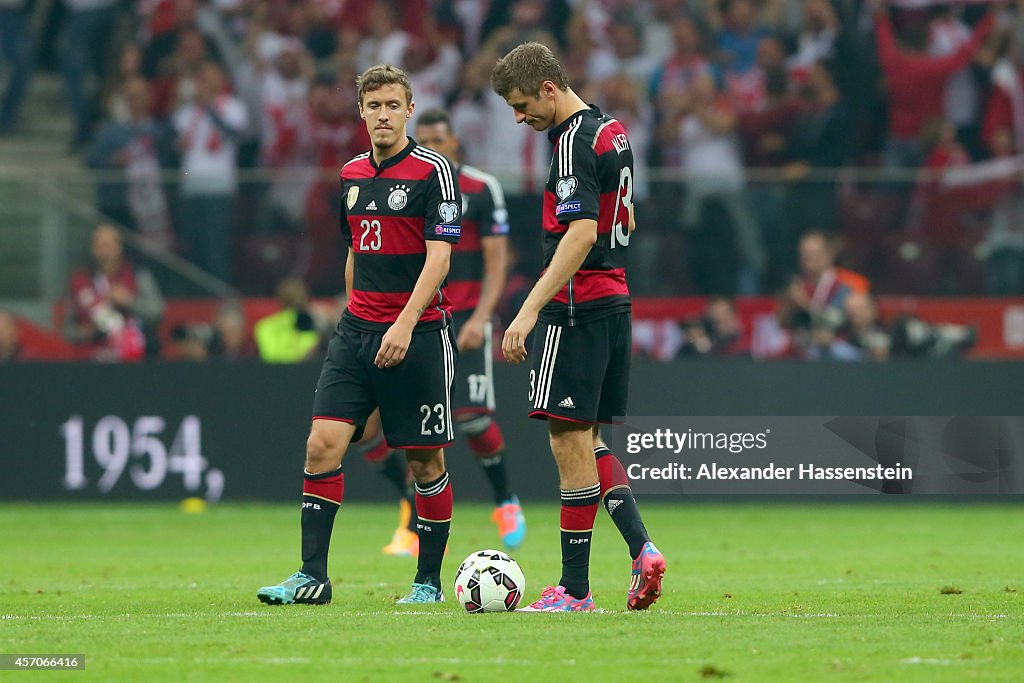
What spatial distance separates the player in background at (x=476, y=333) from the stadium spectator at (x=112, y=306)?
443 cm

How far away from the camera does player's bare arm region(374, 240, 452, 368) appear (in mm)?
7598

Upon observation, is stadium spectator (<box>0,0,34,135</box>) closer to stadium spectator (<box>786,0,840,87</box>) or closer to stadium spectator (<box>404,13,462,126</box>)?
stadium spectator (<box>404,13,462,126</box>)

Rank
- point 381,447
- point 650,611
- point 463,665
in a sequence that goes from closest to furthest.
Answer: point 463,665
point 650,611
point 381,447

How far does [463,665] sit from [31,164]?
1498cm

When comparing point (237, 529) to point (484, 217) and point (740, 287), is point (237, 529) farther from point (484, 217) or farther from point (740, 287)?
point (740, 287)

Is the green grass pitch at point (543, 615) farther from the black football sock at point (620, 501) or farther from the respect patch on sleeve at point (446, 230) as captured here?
the respect patch on sleeve at point (446, 230)

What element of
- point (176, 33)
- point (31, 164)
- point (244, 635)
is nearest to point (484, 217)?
point (244, 635)

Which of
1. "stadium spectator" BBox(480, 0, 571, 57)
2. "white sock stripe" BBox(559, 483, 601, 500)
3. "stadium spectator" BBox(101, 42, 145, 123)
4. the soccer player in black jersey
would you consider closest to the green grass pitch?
the soccer player in black jersey

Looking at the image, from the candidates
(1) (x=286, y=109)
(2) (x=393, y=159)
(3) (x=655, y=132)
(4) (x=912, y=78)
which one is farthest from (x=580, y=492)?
(4) (x=912, y=78)

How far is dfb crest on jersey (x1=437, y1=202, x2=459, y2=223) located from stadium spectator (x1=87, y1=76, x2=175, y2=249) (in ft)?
24.5

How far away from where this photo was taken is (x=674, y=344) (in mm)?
14781

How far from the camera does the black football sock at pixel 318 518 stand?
7.68 meters

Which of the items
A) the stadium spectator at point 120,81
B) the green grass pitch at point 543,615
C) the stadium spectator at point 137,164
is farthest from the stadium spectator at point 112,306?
the stadium spectator at point 120,81

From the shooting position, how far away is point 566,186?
718 cm
